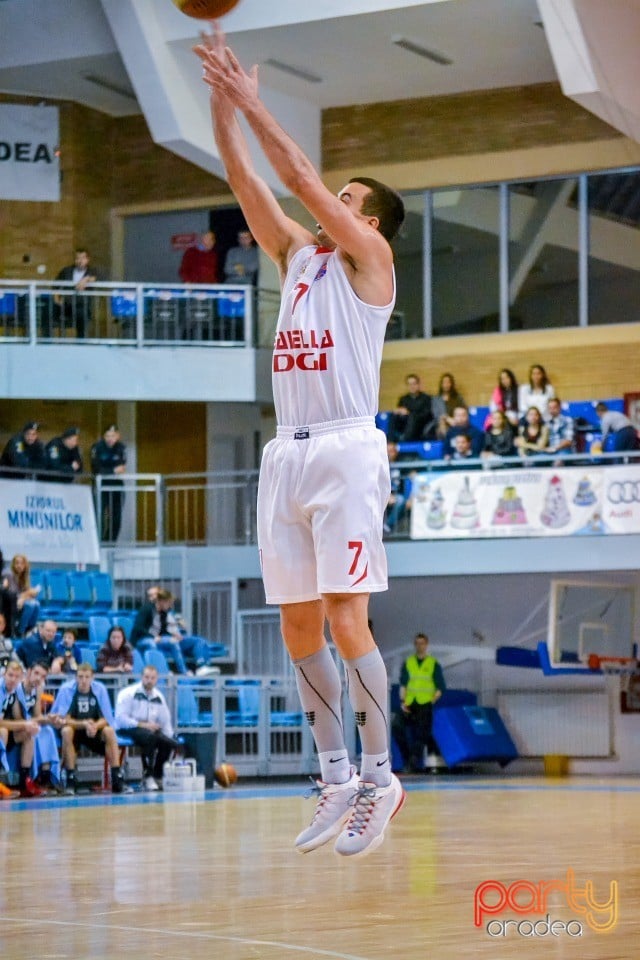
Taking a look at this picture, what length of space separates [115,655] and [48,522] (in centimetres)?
377

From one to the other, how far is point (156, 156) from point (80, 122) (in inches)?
62.1

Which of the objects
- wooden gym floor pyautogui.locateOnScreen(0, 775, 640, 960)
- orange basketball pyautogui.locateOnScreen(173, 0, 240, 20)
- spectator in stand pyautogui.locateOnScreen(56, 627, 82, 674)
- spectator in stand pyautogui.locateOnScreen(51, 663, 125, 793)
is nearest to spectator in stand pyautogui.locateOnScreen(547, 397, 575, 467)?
spectator in stand pyautogui.locateOnScreen(56, 627, 82, 674)

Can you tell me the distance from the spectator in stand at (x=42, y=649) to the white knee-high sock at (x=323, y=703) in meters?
12.8

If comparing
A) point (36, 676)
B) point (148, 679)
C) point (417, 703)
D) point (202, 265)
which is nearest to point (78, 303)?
point (202, 265)

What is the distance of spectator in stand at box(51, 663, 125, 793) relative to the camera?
17.9 metres

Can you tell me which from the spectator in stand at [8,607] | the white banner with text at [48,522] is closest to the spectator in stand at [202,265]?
the white banner with text at [48,522]

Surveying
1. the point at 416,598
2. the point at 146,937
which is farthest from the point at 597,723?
the point at 146,937

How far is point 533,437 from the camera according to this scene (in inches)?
899

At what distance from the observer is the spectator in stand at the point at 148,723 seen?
18.5 m

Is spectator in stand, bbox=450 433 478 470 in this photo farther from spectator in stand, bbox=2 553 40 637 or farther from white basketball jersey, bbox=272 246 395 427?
white basketball jersey, bbox=272 246 395 427

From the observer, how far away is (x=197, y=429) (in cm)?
2956

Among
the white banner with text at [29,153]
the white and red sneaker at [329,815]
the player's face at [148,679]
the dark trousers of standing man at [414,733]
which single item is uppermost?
the white banner with text at [29,153]

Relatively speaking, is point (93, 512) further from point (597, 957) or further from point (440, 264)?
point (597, 957)

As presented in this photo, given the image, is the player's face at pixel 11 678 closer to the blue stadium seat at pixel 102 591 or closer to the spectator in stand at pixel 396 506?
the blue stadium seat at pixel 102 591
